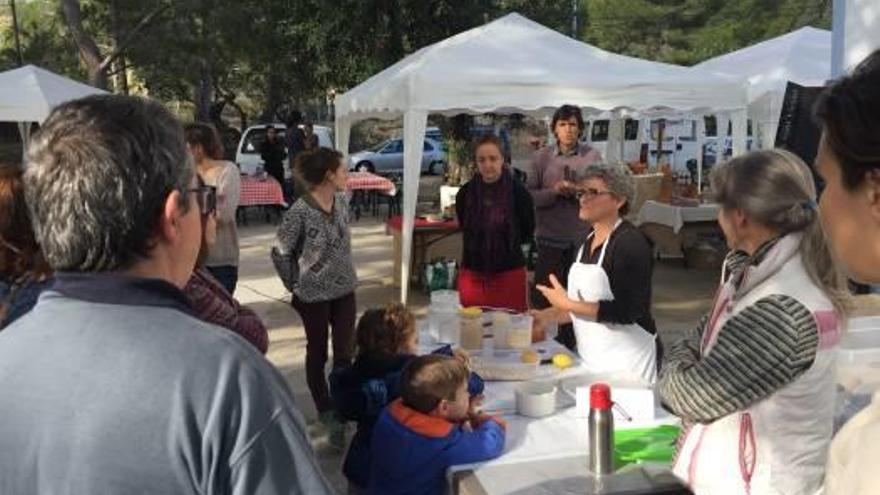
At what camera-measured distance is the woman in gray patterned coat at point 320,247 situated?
4.41m

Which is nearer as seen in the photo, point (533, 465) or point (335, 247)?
point (533, 465)

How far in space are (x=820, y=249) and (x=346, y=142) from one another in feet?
24.8

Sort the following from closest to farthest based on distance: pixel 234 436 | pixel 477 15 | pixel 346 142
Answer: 1. pixel 234 436
2. pixel 346 142
3. pixel 477 15

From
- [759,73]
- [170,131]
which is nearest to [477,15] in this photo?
[759,73]

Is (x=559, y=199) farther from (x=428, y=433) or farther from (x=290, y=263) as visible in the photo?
(x=428, y=433)

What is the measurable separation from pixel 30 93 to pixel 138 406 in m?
9.82

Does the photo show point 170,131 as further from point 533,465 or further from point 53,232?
point 533,465

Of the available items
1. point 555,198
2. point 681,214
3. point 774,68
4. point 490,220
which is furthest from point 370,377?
point 774,68

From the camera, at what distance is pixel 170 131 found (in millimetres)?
1111

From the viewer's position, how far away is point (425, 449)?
7.93 ft

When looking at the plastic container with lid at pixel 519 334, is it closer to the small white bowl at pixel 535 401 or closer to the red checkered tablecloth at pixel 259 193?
the small white bowl at pixel 535 401

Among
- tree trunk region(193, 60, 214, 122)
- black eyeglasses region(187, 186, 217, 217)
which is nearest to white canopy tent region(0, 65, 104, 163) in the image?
black eyeglasses region(187, 186, 217, 217)

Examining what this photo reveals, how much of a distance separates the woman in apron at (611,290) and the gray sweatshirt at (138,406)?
2.21 metres

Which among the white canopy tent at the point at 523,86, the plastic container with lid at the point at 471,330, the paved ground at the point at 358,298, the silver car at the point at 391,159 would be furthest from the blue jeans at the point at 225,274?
the silver car at the point at 391,159
